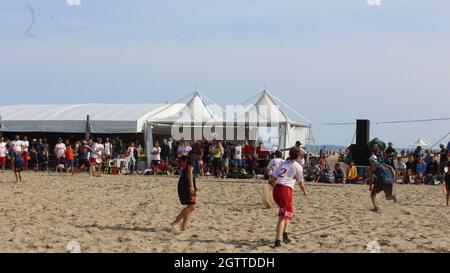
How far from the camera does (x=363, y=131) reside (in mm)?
20938

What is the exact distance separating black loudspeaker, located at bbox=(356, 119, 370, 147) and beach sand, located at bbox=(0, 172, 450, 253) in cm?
512

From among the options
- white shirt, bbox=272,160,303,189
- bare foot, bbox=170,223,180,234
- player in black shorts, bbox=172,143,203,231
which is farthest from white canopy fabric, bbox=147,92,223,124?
white shirt, bbox=272,160,303,189

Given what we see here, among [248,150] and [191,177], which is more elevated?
[248,150]

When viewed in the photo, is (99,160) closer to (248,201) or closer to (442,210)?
(248,201)

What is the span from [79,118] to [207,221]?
17.0 m

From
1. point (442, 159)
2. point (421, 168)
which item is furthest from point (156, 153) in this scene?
point (442, 159)

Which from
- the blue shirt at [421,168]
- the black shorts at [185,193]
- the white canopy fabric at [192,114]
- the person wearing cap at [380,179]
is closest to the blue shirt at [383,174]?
the person wearing cap at [380,179]

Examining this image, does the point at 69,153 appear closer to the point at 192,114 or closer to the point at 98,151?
the point at 98,151

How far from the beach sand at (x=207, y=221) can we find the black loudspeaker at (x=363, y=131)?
5.12 m

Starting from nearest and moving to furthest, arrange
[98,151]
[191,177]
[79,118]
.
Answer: [191,177]
[98,151]
[79,118]

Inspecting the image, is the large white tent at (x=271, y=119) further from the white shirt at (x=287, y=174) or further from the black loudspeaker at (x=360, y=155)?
the white shirt at (x=287, y=174)

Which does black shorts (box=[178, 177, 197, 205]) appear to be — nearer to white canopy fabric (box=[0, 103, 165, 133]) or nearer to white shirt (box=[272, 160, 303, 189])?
white shirt (box=[272, 160, 303, 189])

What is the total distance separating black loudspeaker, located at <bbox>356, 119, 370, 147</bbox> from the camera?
20.9m

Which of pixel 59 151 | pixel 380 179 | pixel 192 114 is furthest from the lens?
pixel 192 114
